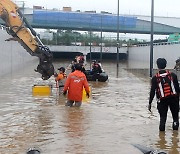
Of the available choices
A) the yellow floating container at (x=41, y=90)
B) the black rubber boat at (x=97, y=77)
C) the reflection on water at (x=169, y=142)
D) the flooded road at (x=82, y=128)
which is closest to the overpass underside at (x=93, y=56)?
the black rubber boat at (x=97, y=77)

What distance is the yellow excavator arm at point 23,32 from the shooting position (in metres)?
18.9

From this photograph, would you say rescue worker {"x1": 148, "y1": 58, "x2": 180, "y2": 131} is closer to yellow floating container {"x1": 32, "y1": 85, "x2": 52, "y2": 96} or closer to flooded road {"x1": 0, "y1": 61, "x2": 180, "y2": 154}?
flooded road {"x1": 0, "y1": 61, "x2": 180, "y2": 154}

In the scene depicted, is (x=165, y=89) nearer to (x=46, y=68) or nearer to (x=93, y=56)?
(x=46, y=68)

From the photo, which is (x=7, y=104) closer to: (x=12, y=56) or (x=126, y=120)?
(x=126, y=120)

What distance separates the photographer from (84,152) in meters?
8.59

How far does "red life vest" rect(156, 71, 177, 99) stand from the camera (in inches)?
404

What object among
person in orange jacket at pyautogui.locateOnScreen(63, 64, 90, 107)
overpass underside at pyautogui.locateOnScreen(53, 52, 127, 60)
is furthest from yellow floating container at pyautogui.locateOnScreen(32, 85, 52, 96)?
overpass underside at pyautogui.locateOnScreen(53, 52, 127, 60)

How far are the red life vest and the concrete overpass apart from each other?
260ft

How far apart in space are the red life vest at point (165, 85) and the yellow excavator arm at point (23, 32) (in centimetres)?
1004

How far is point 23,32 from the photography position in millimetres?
19391

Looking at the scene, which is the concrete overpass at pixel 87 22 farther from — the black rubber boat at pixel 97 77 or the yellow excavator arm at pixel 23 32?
the yellow excavator arm at pixel 23 32

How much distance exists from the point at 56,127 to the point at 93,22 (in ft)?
269

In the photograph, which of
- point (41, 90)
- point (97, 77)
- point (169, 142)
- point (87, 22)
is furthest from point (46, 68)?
point (87, 22)

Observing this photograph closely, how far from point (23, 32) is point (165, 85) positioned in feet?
33.9
